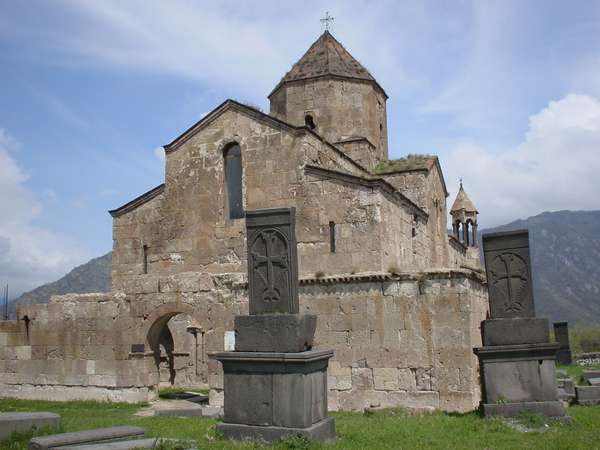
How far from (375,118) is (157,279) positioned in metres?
8.91

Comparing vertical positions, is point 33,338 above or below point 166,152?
below

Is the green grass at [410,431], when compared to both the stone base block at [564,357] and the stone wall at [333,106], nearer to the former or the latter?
the stone wall at [333,106]

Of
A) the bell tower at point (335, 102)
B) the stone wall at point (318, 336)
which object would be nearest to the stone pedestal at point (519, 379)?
the stone wall at point (318, 336)

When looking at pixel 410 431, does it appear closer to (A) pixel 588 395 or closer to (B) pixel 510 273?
(B) pixel 510 273

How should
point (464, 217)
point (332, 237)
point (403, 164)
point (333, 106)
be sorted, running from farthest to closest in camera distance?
point (464, 217) → point (403, 164) → point (333, 106) → point (332, 237)

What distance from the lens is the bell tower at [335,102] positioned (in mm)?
16906

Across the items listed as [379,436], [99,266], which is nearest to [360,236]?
[379,436]

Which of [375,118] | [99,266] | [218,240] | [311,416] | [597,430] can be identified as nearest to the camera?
[311,416]

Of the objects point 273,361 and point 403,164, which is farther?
point 403,164

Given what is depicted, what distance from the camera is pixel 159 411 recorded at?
30.6ft

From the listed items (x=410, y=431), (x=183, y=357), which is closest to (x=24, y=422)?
(x=410, y=431)

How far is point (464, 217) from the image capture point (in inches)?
1003

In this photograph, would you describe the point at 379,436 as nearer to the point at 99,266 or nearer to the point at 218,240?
the point at 218,240

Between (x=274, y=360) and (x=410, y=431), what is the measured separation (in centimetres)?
218
